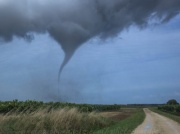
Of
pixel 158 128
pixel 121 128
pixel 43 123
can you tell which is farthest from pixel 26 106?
pixel 43 123

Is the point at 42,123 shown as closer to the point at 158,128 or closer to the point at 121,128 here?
the point at 121,128

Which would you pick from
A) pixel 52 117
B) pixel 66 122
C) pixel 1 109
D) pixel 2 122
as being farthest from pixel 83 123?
pixel 1 109

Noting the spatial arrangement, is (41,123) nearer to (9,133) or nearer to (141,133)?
(9,133)

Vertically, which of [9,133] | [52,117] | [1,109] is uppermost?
[1,109]

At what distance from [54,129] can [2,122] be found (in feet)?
12.5

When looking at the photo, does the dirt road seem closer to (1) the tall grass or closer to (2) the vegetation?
(1) the tall grass

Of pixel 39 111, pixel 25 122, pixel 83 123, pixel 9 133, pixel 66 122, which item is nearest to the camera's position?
pixel 9 133

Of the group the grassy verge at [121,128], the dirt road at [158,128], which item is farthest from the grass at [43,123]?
the dirt road at [158,128]

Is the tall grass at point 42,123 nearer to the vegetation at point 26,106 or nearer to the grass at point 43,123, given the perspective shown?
the grass at point 43,123

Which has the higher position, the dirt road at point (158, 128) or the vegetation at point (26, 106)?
the vegetation at point (26, 106)

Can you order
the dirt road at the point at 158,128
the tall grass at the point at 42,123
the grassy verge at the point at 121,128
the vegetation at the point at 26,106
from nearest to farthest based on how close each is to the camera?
the tall grass at the point at 42,123, the grassy verge at the point at 121,128, the vegetation at the point at 26,106, the dirt road at the point at 158,128

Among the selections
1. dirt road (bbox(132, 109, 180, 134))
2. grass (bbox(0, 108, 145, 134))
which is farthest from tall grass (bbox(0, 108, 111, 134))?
dirt road (bbox(132, 109, 180, 134))

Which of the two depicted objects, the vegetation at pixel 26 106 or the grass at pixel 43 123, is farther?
the vegetation at pixel 26 106

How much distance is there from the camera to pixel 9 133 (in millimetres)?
15391
